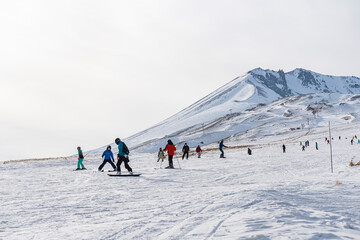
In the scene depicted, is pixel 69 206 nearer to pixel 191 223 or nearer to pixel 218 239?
pixel 191 223

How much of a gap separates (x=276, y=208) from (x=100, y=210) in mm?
3985

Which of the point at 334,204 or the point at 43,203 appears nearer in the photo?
the point at 334,204

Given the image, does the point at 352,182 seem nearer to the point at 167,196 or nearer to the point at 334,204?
the point at 334,204

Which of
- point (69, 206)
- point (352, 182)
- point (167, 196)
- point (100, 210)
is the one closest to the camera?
point (100, 210)

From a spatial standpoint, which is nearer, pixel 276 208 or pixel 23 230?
pixel 23 230

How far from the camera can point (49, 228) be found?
254 inches

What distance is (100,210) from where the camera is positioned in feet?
26.3

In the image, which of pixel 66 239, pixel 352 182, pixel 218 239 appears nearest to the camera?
pixel 218 239

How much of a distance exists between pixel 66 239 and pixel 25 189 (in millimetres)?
7576

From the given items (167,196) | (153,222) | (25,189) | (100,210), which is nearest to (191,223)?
(153,222)

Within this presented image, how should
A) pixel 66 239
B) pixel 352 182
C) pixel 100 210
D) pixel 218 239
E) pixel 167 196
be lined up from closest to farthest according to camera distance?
pixel 218 239, pixel 66 239, pixel 100 210, pixel 167 196, pixel 352 182

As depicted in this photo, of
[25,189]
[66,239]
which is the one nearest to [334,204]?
[66,239]

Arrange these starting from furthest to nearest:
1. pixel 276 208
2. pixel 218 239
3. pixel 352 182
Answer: pixel 352 182
pixel 276 208
pixel 218 239

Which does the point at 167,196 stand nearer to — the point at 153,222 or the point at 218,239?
the point at 153,222
